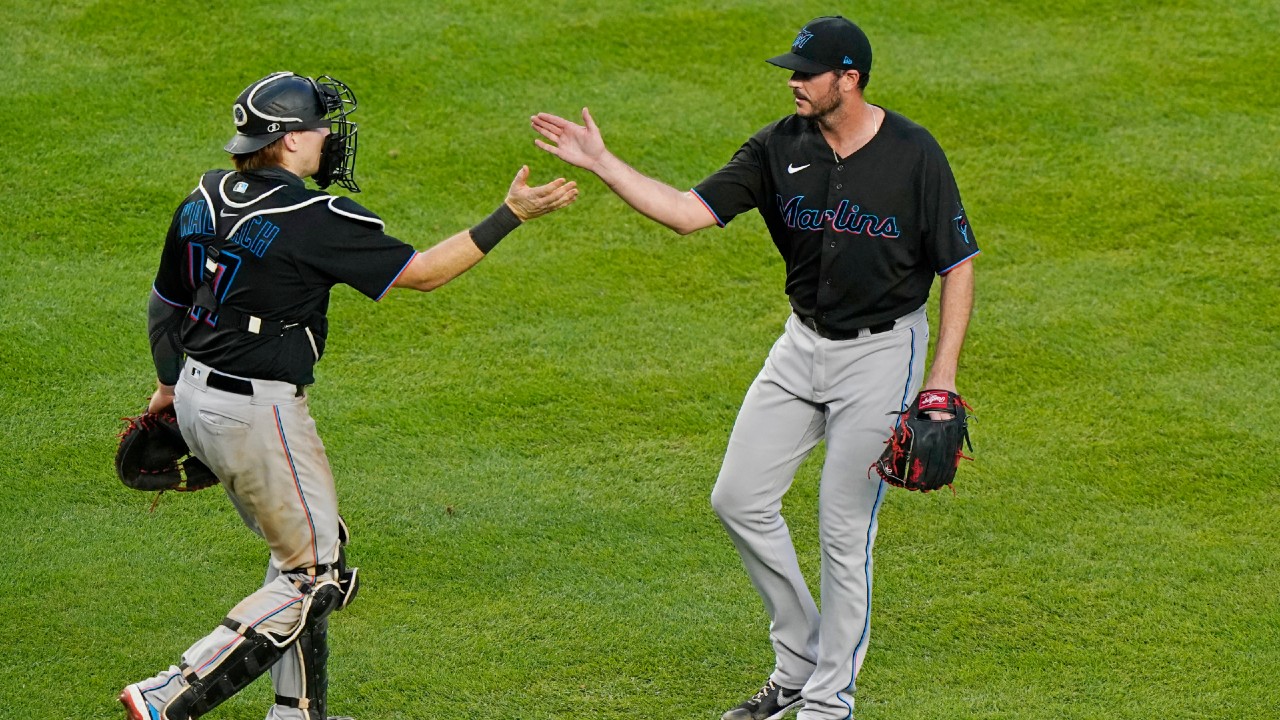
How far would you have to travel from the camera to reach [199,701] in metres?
3.81

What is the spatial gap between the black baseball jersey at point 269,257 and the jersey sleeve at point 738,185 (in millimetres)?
948

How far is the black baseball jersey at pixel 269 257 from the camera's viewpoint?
12.4ft

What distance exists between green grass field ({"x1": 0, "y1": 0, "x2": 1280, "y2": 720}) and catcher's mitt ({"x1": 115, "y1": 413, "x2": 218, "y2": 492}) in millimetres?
580

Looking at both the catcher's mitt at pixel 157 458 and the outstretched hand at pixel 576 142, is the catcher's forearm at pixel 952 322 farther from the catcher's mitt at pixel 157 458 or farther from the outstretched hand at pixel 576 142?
the catcher's mitt at pixel 157 458

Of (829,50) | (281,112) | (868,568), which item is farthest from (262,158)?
(868,568)

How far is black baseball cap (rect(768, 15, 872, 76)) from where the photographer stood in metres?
4.08

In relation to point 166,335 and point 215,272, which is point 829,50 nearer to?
point 215,272

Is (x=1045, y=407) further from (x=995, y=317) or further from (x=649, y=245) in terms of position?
(x=649, y=245)

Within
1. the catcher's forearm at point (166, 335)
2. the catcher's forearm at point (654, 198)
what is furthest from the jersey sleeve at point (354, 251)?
the catcher's forearm at point (654, 198)

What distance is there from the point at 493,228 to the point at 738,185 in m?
0.79

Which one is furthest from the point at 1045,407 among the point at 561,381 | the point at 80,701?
the point at 80,701

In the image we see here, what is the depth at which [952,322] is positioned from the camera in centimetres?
407

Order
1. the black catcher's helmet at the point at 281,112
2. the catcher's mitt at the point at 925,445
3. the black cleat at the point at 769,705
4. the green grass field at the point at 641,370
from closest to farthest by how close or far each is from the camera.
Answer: the black catcher's helmet at the point at 281,112 < the catcher's mitt at the point at 925,445 < the black cleat at the point at 769,705 < the green grass field at the point at 641,370

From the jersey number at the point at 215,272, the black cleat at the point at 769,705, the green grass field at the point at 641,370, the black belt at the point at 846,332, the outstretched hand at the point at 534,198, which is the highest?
the outstretched hand at the point at 534,198
